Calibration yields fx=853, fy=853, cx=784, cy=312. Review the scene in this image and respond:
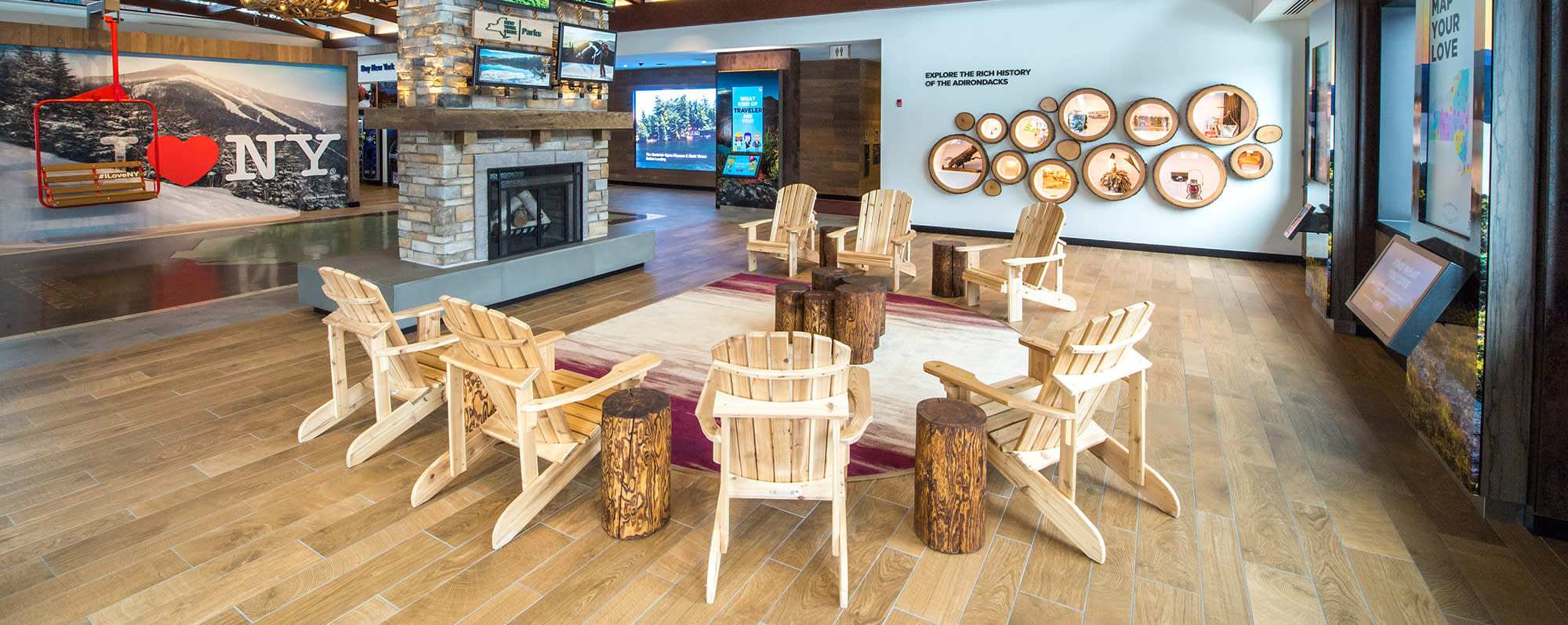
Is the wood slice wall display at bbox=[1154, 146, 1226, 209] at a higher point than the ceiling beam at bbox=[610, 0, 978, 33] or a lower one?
lower

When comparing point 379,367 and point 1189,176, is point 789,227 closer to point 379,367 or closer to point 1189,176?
point 1189,176

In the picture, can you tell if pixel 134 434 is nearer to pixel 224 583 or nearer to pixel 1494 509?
pixel 224 583

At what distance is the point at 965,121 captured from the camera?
10359 millimetres

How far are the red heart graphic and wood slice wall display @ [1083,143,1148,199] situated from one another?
1096 cm

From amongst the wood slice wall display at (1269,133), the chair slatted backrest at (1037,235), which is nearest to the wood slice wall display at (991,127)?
the wood slice wall display at (1269,133)

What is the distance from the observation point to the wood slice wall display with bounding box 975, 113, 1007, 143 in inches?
399

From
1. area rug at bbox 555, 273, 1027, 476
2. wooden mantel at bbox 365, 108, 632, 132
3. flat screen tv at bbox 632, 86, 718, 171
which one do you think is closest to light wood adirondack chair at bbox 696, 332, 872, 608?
area rug at bbox 555, 273, 1027, 476

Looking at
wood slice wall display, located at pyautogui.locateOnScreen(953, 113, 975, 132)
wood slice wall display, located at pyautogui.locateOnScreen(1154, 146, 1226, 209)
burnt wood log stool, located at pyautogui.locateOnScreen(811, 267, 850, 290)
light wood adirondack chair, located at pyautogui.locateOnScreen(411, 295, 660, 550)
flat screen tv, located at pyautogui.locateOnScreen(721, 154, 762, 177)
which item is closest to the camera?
light wood adirondack chair, located at pyautogui.locateOnScreen(411, 295, 660, 550)

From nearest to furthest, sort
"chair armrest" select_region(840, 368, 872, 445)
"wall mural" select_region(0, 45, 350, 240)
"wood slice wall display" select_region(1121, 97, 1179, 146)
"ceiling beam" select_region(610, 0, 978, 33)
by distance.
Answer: "chair armrest" select_region(840, 368, 872, 445) < "wood slice wall display" select_region(1121, 97, 1179, 146) < "wall mural" select_region(0, 45, 350, 240) < "ceiling beam" select_region(610, 0, 978, 33)

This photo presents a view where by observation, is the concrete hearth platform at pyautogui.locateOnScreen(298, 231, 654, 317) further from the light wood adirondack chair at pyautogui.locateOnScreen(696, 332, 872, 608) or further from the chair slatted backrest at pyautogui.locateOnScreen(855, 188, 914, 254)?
the light wood adirondack chair at pyautogui.locateOnScreen(696, 332, 872, 608)

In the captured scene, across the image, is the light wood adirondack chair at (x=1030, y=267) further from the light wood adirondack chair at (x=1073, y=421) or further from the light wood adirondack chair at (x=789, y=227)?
the light wood adirondack chair at (x=1073, y=421)

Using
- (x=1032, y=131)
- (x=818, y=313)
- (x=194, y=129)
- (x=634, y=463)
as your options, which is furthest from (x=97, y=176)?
(x=1032, y=131)

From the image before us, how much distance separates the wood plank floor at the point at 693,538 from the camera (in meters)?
2.57

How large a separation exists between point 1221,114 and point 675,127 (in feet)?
36.0
